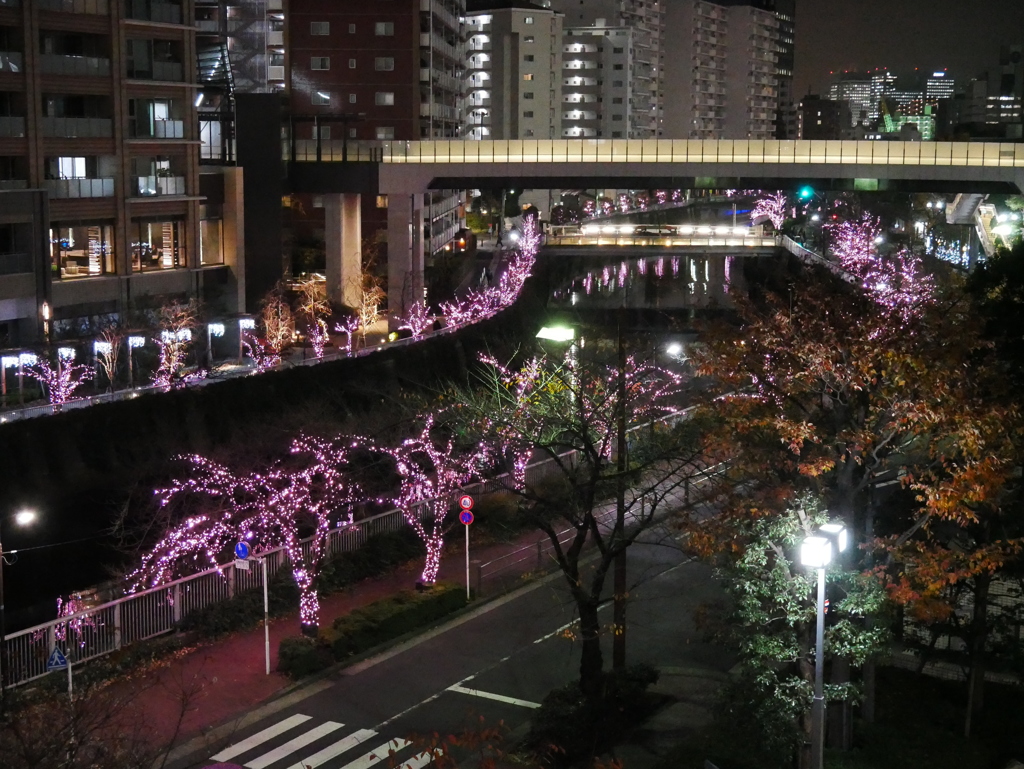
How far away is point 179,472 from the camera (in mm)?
20516

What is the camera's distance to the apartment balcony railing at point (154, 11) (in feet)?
112

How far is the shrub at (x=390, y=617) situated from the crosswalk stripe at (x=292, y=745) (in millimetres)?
2104

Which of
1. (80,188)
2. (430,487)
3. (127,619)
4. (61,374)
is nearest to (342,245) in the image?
(80,188)

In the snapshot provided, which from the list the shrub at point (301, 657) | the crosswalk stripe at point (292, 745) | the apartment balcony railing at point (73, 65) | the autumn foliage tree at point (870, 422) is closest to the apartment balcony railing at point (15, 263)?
the apartment balcony railing at point (73, 65)

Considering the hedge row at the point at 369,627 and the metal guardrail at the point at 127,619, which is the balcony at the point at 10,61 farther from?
the hedge row at the point at 369,627

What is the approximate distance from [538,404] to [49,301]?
17.1 metres

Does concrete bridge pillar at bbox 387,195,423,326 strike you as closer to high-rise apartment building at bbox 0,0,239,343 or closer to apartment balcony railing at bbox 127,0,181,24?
high-rise apartment building at bbox 0,0,239,343

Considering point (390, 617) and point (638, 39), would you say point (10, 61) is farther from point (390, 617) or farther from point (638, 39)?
point (638, 39)

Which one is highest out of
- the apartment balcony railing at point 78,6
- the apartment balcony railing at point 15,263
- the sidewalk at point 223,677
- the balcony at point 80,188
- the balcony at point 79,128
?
the apartment balcony railing at point 78,6

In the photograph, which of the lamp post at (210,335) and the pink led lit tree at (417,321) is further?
the pink led lit tree at (417,321)

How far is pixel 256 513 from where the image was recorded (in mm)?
18875

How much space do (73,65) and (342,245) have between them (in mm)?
14264

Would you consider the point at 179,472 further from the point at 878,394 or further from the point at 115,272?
the point at 115,272

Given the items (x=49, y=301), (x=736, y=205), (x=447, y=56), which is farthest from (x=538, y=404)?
(x=736, y=205)
